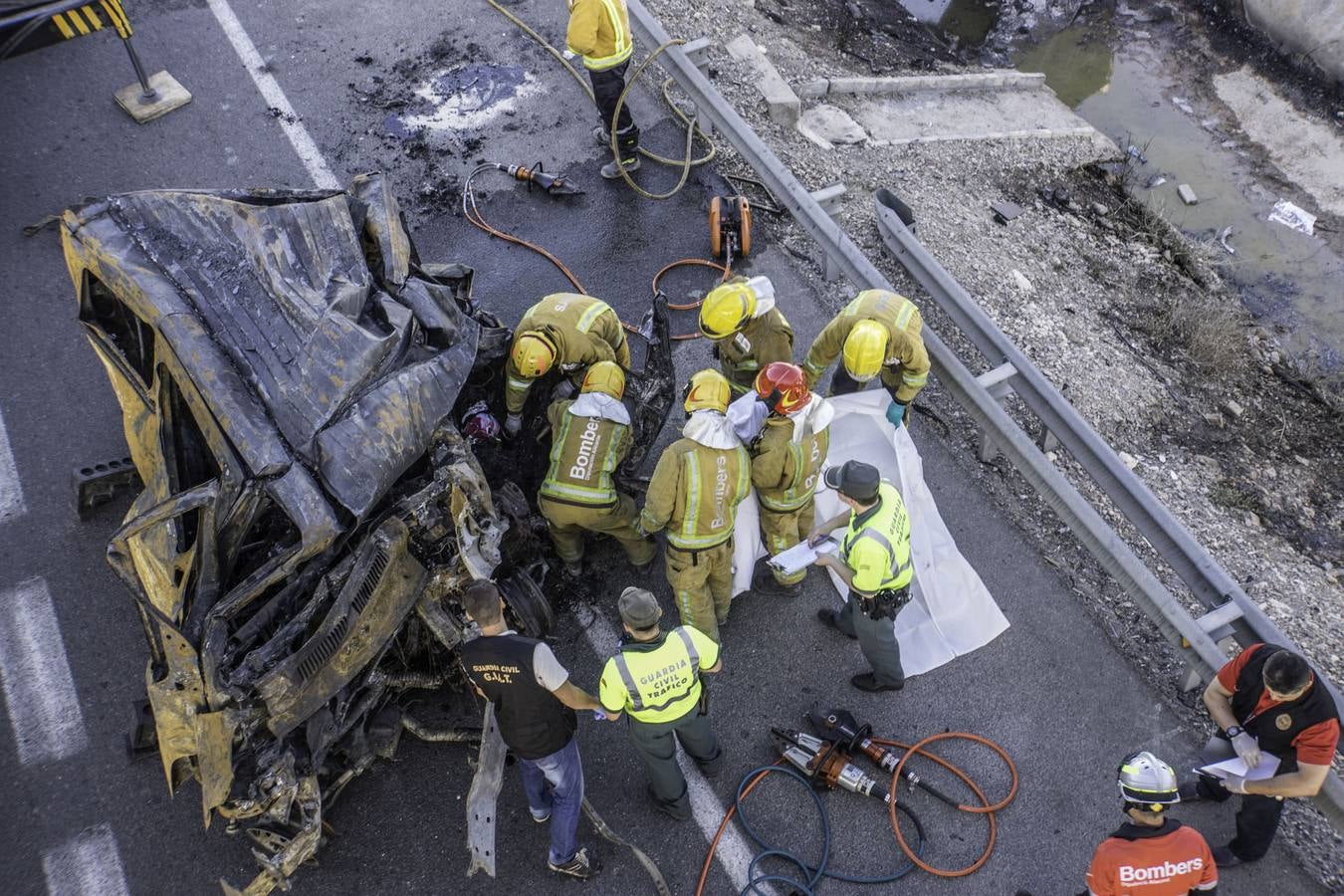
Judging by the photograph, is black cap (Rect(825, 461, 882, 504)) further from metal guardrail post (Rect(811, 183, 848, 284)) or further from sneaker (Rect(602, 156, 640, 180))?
sneaker (Rect(602, 156, 640, 180))

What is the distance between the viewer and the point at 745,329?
242 inches

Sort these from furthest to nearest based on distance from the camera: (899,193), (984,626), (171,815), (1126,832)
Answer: (899,193) → (984,626) → (171,815) → (1126,832)

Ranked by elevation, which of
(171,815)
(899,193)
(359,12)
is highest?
(899,193)

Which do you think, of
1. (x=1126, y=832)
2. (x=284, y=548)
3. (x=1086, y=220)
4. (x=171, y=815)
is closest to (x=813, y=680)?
(x=1126, y=832)

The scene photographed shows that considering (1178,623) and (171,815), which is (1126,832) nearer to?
(1178,623)

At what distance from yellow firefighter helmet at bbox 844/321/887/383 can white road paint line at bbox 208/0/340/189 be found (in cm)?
437

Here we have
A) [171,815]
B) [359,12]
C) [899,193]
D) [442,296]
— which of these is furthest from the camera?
[359,12]

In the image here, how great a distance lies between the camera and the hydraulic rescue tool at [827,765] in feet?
16.5

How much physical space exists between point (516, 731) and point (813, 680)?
1.90m

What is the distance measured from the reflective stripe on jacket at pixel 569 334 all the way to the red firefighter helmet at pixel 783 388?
→ 41.7 inches

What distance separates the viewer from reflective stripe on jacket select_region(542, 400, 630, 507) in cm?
539

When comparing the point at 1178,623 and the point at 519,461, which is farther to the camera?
the point at 519,461

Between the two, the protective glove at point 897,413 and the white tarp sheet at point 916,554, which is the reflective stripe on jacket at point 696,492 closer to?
the white tarp sheet at point 916,554

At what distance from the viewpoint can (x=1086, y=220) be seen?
9.41 metres
